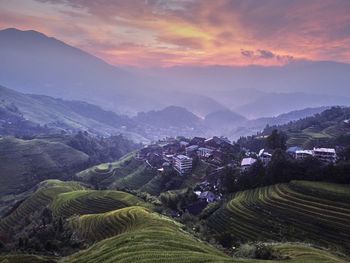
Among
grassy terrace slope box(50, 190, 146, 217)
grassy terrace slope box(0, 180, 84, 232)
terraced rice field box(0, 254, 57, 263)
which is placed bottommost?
grassy terrace slope box(0, 180, 84, 232)

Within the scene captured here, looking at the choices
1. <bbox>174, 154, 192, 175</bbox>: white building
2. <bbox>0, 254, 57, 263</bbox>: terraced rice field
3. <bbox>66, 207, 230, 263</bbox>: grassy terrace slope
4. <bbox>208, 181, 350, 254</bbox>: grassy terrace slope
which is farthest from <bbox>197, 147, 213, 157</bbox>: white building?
<bbox>0, 254, 57, 263</bbox>: terraced rice field

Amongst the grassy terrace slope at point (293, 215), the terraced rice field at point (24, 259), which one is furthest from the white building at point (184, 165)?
the terraced rice field at point (24, 259)

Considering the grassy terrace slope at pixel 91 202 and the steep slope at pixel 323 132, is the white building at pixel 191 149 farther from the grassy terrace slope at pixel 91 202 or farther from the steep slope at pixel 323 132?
the grassy terrace slope at pixel 91 202

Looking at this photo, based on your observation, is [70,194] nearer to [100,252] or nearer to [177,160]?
[177,160]

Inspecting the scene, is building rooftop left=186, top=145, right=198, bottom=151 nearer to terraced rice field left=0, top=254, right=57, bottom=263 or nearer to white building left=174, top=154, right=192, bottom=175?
white building left=174, top=154, right=192, bottom=175

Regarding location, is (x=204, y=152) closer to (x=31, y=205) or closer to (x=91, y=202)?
(x=91, y=202)
